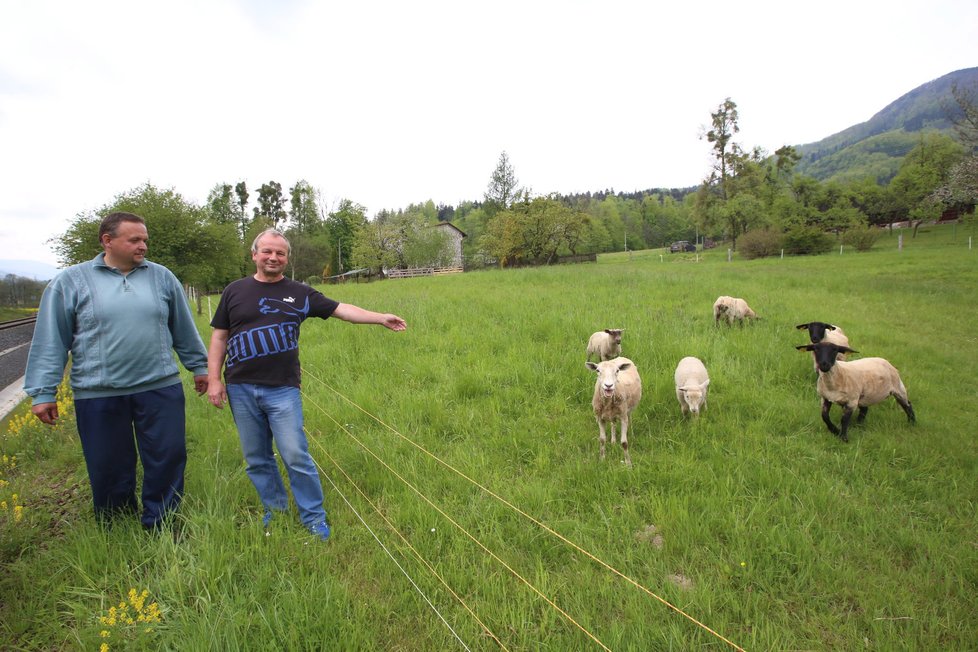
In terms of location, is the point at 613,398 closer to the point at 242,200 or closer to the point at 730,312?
the point at 730,312

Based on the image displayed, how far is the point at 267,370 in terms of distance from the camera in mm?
3516

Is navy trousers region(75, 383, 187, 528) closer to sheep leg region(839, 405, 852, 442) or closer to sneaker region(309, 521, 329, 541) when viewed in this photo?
sneaker region(309, 521, 329, 541)

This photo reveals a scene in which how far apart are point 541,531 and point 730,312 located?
9.30 m

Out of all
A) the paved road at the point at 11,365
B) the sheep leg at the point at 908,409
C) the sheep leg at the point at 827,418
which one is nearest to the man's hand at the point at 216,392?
the sheep leg at the point at 827,418

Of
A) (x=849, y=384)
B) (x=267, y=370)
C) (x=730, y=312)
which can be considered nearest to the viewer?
(x=267, y=370)

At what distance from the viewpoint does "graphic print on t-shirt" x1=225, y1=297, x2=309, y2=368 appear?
3508 millimetres

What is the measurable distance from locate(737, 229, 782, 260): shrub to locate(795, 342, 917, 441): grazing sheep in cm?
3937

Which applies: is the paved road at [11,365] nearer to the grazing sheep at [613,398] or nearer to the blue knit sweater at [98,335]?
the blue knit sweater at [98,335]

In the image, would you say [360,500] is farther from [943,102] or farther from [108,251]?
[943,102]

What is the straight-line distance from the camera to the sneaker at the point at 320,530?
3.66 meters

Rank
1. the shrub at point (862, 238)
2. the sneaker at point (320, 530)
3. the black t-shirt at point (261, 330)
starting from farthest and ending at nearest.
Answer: the shrub at point (862, 238)
the sneaker at point (320, 530)
the black t-shirt at point (261, 330)

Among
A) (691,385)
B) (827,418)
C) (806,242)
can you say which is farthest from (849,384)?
(806,242)

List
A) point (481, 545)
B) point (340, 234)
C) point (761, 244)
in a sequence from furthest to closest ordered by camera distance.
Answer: point (340, 234)
point (761, 244)
point (481, 545)

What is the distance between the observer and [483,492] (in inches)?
173
